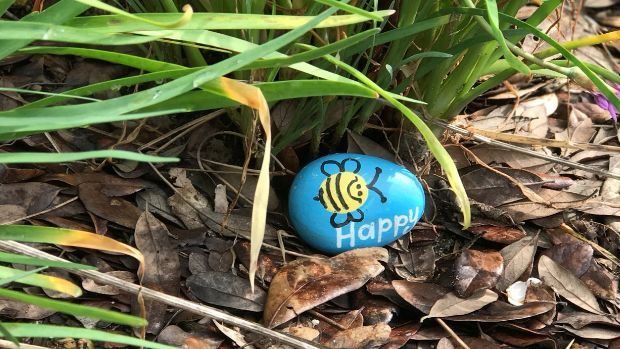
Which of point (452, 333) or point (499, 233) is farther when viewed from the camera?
point (499, 233)

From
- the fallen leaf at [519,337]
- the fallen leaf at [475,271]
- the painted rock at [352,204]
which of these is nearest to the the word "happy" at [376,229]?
the painted rock at [352,204]

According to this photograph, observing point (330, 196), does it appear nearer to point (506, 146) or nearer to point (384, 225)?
point (384, 225)

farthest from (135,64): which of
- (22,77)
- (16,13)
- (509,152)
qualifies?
(509,152)

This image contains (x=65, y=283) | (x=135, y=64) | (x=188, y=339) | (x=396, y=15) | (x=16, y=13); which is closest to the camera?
(x=65, y=283)

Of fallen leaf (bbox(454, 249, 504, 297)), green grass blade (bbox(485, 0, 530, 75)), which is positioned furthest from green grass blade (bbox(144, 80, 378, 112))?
fallen leaf (bbox(454, 249, 504, 297))

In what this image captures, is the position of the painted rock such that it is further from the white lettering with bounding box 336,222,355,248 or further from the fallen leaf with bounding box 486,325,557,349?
the fallen leaf with bounding box 486,325,557,349

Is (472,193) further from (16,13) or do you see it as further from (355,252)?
(16,13)

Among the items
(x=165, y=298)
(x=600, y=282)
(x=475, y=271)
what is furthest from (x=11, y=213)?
(x=600, y=282)

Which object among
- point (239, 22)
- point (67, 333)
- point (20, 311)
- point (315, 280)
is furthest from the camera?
point (315, 280)
